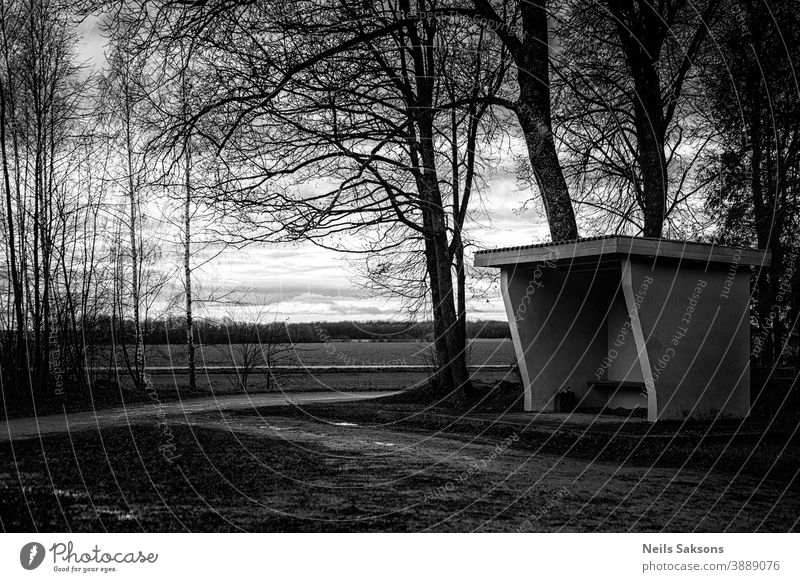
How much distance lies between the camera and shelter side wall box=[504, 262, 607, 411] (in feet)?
41.7

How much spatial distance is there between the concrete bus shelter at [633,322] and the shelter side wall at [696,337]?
0.05 ft

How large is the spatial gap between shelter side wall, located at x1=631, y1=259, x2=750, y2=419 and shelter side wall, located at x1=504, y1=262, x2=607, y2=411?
6.29ft

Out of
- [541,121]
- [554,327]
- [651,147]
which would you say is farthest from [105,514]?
[651,147]

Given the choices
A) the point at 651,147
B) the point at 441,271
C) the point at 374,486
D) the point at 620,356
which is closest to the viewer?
the point at 374,486

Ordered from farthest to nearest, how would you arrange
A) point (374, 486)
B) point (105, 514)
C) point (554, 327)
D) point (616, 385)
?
point (554, 327) < point (616, 385) < point (374, 486) < point (105, 514)

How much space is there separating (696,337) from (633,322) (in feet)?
4.37

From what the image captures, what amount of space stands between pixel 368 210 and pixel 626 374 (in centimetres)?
594

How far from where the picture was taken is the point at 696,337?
11.5 m

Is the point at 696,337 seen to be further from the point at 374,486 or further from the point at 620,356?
the point at 374,486

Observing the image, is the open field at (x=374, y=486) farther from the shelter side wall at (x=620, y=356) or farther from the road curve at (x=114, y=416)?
the shelter side wall at (x=620, y=356)

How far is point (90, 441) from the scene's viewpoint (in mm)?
9547

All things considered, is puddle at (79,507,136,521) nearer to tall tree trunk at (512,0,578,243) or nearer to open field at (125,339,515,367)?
open field at (125,339,515,367)
